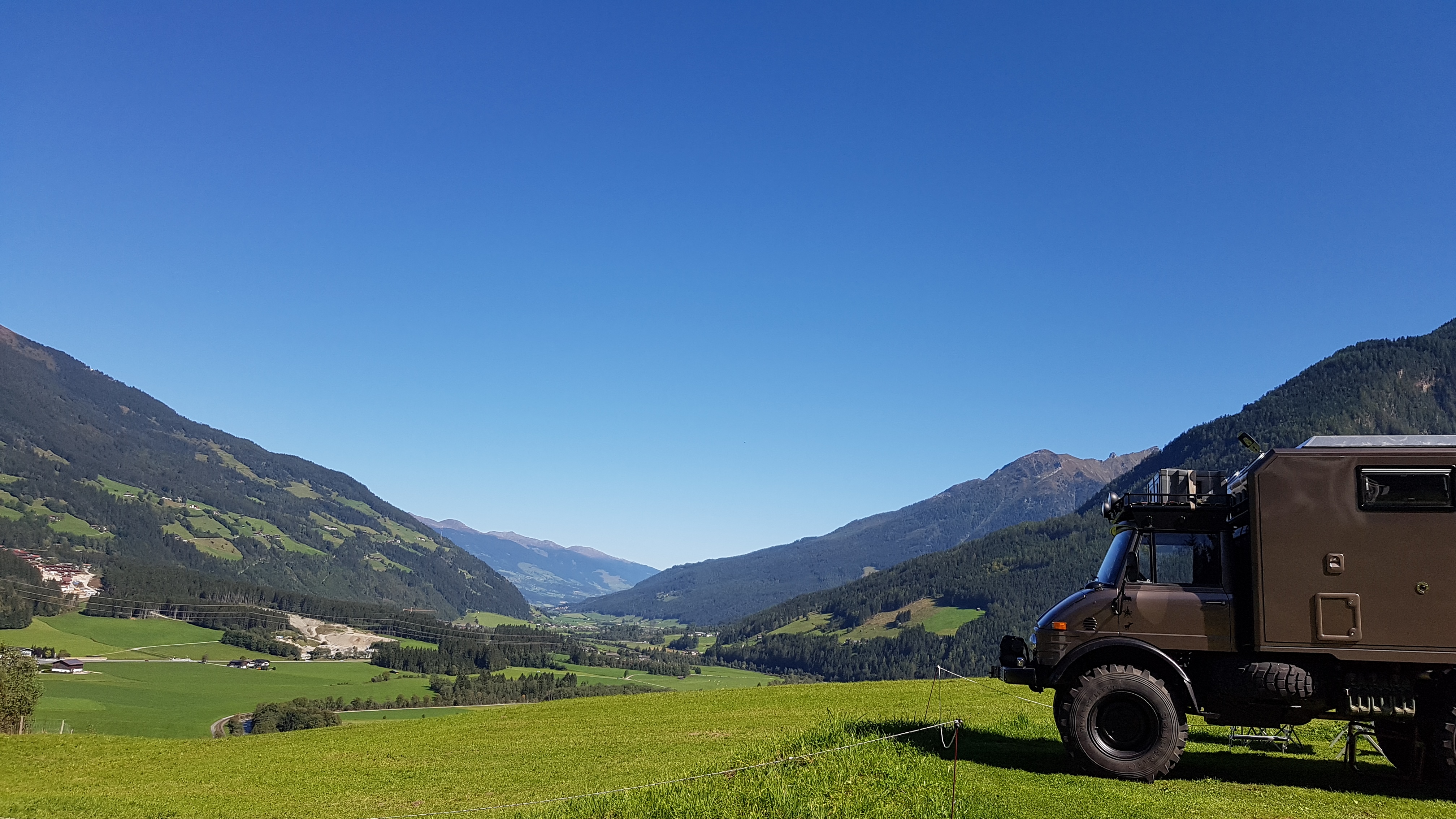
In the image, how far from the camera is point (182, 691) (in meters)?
105

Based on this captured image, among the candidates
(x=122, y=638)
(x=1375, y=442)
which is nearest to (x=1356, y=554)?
(x=1375, y=442)

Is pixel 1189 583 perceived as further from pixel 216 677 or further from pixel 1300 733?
pixel 216 677

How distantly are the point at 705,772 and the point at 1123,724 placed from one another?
6464 mm

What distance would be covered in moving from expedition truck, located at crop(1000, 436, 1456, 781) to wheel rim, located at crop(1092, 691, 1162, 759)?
22 millimetres

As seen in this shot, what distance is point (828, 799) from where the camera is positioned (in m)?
11.2

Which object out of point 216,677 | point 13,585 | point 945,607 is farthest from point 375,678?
point 945,607

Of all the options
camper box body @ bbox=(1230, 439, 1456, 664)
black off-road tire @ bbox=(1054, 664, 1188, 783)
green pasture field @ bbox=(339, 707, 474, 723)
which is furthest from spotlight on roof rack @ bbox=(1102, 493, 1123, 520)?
green pasture field @ bbox=(339, 707, 474, 723)

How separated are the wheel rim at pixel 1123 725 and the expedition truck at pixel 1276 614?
22mm

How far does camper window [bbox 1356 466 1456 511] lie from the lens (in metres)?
12.1

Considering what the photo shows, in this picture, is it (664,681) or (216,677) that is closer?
(216,677)

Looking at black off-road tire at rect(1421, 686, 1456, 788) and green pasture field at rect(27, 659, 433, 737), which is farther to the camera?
green pasture field at rect(27, 659, 433, 737)

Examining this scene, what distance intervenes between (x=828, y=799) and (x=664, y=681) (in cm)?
14651

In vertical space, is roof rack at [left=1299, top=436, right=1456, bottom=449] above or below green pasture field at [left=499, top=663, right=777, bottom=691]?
above

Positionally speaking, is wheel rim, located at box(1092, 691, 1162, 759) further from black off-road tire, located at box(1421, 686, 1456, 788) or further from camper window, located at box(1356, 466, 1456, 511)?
camper window, located at box(1356, 466, 1456, 511)
